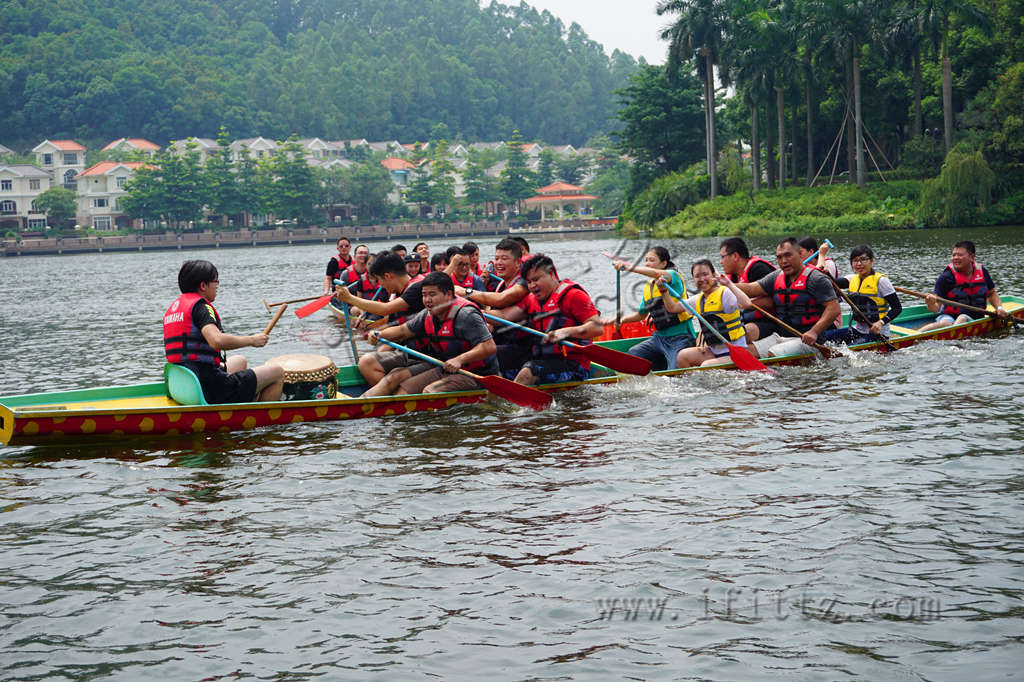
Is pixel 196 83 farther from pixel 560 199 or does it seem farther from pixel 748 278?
pixel 748 278

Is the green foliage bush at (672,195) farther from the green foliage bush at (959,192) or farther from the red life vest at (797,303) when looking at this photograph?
the red life vest at (797,303)

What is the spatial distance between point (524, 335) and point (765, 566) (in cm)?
617

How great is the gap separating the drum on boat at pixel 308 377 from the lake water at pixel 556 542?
0.47 m

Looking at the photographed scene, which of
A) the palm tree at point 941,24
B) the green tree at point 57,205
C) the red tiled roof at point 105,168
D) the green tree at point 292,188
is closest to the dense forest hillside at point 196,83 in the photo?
the red tiled roof at point 105,168

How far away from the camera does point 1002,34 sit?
5459cm

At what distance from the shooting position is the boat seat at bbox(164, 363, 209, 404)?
34.0 ft

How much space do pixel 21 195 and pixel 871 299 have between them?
113 m

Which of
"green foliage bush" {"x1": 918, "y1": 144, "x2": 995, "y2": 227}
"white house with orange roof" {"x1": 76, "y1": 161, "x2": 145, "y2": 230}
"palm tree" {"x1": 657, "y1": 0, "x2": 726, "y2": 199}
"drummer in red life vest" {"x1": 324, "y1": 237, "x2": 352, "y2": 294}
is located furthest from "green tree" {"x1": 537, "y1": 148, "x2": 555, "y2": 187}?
"drummer in red life vest" {"x1": 324, "y1": 237, "x2": 352, "y2": 294}

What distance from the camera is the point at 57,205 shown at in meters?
106

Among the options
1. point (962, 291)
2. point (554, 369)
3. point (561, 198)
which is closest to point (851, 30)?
point (962, 291)

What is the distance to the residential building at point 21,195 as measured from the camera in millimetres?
107938

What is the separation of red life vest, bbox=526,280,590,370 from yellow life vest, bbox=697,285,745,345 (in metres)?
1.72

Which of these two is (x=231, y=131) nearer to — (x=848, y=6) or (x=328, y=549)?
(x=848, y=6)

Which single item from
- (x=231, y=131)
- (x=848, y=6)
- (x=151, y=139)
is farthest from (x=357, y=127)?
(x=848, y=6)
